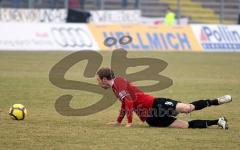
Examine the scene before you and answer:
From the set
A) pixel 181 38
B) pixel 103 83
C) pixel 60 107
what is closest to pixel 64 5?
pixel 181 38

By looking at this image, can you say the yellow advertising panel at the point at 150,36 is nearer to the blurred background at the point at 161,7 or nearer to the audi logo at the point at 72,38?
the audi logo at the point at 72,38

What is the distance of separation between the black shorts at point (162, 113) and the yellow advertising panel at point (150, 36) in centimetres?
2463

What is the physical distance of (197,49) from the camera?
39.0m

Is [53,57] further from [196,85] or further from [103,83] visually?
[103,83]

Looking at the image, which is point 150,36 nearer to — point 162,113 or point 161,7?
point 161,7

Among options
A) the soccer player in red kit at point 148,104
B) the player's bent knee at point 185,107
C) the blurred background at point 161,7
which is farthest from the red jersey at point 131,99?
the blurred background at point 161,7

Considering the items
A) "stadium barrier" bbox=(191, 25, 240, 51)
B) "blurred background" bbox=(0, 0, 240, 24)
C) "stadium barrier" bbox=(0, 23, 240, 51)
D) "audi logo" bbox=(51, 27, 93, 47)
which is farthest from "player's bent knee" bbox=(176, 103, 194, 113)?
"blurred background" bbox=(0, 0, 240, 24)

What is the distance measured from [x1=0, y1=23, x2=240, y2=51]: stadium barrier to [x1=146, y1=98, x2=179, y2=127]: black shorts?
75.8 ft

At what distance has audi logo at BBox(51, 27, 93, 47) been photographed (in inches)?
1407

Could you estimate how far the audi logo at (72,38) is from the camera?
35750mm

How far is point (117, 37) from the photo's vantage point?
37375 millimetres

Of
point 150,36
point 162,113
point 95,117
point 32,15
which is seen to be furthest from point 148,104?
point 32,15

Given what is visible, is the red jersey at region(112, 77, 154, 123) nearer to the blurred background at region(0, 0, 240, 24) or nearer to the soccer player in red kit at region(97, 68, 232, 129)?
the soccer player in red kit at region(97, 68, 232, 129)

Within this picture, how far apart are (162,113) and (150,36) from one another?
2630 cm
